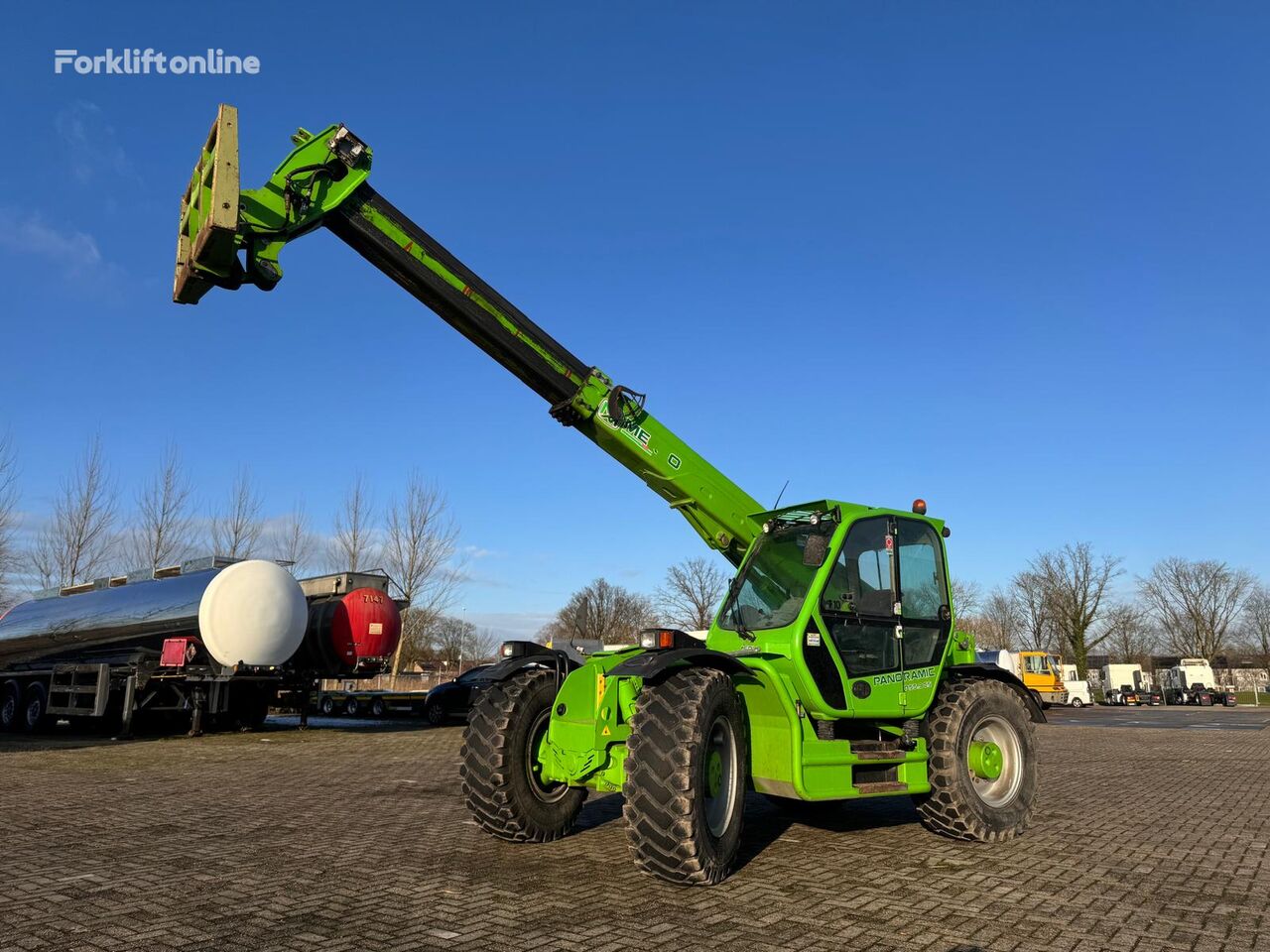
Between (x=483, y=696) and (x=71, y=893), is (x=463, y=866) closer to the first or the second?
(x=483, y=696)

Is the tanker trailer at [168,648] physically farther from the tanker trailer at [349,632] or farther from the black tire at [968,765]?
the black tire at [968,765]

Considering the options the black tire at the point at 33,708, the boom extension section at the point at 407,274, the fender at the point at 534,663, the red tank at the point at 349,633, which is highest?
the boom extension section at the point at 407,274

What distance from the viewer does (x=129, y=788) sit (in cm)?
970

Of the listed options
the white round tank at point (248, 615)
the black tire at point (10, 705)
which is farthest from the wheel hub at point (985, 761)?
the black tire at point (10, 705)

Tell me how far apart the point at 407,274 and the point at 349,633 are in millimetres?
11901

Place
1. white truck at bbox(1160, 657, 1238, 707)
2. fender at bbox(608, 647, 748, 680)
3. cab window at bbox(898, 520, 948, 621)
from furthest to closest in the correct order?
white truck at bbox(1160, 657, 1238, 707), cab window at bbox(898, 520, 948, 621), fender at bbox(608, 647, 748, 680)

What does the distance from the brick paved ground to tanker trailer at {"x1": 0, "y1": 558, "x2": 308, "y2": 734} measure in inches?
236

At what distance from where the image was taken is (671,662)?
17.9ft

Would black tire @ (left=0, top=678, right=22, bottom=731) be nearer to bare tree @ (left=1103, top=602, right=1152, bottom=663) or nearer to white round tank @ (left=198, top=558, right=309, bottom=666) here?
white round tank @ (left=198, top=558, right=309, bottom=666)

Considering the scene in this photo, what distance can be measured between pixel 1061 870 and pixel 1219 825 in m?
3.10

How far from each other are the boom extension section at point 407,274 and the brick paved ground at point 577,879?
3.27 metres

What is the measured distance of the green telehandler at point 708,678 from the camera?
18.1ft

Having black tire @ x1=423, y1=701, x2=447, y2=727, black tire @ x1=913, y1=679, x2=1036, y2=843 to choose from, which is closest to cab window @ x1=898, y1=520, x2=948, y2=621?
black tire @ x1=913, y1=679, x2=1036, y2=843

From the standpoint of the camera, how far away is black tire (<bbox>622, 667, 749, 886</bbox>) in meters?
5.06
